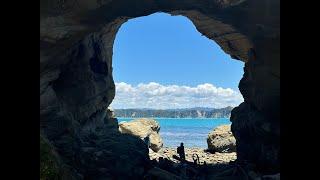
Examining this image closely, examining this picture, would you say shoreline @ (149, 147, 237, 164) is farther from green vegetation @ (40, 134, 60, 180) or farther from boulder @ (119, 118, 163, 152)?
green vegetation @ (40, 134, 60, 180)

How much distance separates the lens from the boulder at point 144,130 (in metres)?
38.1

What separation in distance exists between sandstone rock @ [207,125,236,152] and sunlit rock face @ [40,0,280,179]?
880 cm

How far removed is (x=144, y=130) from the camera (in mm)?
39812

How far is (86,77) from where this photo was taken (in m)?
25.8

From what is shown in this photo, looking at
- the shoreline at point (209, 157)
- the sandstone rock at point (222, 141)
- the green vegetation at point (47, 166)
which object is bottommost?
the shoreline at point (209, 157)

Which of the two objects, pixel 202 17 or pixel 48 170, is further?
pixel 202 17

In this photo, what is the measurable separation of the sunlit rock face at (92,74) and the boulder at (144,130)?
12.2m

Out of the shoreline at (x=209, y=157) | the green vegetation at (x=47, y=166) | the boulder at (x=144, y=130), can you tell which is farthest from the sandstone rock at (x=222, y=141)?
the green vegetation at (x=47, y=166)

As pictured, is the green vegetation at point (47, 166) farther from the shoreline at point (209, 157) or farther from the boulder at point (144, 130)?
the boulder at point (144, 130)

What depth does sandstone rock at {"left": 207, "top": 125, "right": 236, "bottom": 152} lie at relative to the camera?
34.9 meters

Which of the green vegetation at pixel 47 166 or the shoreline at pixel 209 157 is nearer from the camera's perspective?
the green vegetation at pixel 47 166
